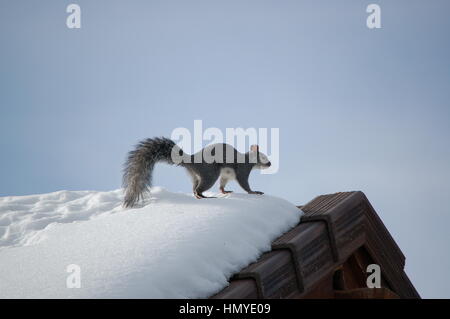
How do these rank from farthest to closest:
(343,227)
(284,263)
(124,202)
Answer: (124,202)
(343,227)
(284,263)

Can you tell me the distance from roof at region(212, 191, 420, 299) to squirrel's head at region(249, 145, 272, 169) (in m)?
2.55

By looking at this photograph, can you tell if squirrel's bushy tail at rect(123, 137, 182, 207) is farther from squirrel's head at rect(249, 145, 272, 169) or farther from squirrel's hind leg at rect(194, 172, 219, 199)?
squirrel's head at rect(249, 145, 272, 169)

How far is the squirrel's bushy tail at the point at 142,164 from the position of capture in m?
6.27

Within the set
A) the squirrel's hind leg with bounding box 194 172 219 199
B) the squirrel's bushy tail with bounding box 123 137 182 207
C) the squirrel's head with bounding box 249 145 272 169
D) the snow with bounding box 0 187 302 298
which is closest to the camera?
the snow with bounding box 0 187 302 298

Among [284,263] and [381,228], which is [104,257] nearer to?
[284,263]

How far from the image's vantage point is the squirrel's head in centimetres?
852

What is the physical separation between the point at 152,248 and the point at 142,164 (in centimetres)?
278

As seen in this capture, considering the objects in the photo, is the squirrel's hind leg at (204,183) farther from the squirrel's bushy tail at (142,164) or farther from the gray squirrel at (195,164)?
the squirrel's bushy tail at (142,164)

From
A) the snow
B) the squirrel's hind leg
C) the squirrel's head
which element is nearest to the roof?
the snow

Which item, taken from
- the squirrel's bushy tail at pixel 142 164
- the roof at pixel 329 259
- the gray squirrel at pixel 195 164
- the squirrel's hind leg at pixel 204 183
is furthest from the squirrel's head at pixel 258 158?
the roof at pixel 329 259

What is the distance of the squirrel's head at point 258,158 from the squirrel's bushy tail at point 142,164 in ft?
5.14

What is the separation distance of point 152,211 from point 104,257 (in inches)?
44.1
